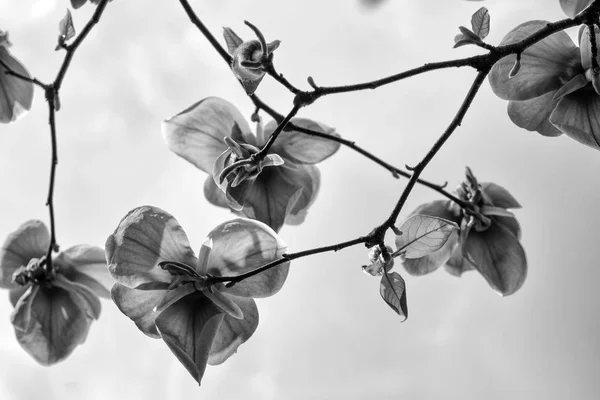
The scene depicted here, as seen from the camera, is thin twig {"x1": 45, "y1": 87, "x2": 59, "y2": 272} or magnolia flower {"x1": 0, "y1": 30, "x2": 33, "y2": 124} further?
magnolia flower {"x1": 0, "y1": 30, "x2": 33, "y2": 124}

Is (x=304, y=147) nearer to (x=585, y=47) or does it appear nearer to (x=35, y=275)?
(x=585, y=47)

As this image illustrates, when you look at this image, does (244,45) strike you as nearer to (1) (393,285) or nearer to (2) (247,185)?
(2) (247,185)

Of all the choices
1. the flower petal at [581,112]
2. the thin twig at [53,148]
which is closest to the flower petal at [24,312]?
the thin twig at [53,148]

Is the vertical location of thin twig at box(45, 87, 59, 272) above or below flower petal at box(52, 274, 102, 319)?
above

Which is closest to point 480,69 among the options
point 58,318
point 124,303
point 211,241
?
point 211,241

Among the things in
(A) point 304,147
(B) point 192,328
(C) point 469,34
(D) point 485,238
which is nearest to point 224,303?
(B) point 192,328

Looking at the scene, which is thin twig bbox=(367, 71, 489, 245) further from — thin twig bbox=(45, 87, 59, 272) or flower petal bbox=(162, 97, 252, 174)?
thin twig bbox=(45, 87, 59, 272)

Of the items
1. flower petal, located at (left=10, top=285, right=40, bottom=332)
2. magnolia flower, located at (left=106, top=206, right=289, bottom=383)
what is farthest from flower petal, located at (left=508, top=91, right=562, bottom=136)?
flower petal, located at (left=10, top=285, right=40, bottom=332)
